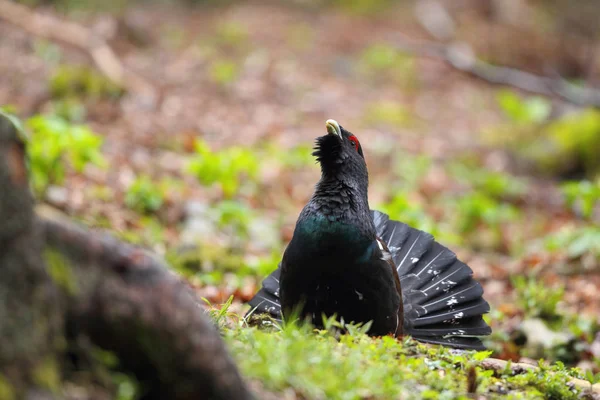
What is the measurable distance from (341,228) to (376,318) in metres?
0.60

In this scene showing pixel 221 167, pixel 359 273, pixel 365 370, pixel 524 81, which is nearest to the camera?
pixel 365 370

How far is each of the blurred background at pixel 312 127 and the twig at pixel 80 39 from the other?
0.05 metres

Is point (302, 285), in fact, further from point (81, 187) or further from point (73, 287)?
point (81, 187)

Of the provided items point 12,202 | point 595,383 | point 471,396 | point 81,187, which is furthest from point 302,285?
point 81,187

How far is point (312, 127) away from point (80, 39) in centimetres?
445

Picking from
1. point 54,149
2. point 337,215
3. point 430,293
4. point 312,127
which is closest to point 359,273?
point 337,215

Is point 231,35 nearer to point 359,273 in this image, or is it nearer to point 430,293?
point 430,293

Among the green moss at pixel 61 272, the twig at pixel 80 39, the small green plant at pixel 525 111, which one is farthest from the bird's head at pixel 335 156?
the small green plant at pixel 525 111

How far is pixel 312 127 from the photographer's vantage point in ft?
40.7

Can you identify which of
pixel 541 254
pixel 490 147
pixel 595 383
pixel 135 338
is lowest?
pixel 135 338

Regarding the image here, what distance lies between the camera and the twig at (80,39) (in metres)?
11.4

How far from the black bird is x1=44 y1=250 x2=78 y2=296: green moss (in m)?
1.82

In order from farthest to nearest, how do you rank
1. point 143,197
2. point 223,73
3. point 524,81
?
point 223,73
point 524,81
point 143,197

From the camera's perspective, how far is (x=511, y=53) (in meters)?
17.6
